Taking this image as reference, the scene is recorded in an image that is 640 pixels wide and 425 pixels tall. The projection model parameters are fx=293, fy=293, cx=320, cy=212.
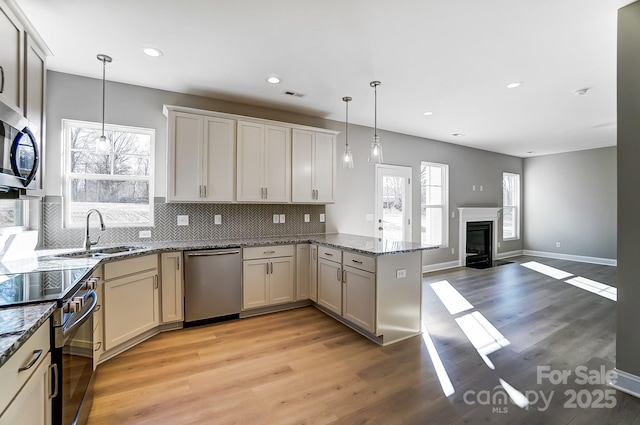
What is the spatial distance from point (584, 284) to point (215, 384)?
19.2 feet

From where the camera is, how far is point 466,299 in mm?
4129

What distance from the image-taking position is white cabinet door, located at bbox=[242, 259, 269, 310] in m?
3.41

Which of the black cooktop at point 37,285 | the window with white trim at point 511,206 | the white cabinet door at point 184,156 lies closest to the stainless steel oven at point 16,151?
the black cooktop at point 37,285

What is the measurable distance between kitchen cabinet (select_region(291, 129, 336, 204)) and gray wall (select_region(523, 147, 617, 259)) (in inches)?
255

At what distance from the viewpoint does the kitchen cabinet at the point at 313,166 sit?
400cm

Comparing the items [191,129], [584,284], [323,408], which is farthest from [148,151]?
[584,284]

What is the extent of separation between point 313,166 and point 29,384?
346 centimetres

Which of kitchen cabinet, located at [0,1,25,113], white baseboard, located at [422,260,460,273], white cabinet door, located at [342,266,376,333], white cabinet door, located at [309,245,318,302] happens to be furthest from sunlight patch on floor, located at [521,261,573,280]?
kitchen cabinet, located at [0,1,25,113]

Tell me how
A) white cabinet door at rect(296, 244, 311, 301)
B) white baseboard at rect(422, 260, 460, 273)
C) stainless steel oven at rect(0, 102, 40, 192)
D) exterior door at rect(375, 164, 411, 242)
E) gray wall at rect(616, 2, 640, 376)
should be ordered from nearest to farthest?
1. stainless steel oven at rect(0, 102, 40, 192)
2. gray wall at rect(616, 2, 640, 376)
3. white cabinet door at rect(296, 244, 311, 301)
4. exterior door at rect(375, 164, 411, 242)
5. white baseboard at rect(422, 260, 460, 273)

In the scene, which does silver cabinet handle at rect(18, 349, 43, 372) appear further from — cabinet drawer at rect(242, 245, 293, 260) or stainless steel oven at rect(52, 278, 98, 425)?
cabinet drawer at rect(242, 245, 293, 260)

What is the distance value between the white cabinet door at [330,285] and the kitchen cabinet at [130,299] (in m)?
1.77

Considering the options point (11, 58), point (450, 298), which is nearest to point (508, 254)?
point (450, 298)

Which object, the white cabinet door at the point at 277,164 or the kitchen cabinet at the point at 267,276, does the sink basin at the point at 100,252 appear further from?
the white cabinet door at the point at 277,164

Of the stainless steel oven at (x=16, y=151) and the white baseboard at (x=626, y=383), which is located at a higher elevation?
the stainless steel oven at (x=16, y=151)
